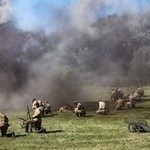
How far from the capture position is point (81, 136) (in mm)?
24156

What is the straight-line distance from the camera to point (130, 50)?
11781 cm

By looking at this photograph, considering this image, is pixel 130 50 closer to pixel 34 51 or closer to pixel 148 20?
pixel 148 20

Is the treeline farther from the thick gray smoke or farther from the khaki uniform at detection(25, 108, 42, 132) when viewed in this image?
the khaki uniform at detection(25, 108, 42, 132)

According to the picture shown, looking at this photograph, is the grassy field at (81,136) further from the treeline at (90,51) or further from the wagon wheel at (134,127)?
the treeline at (90,51)

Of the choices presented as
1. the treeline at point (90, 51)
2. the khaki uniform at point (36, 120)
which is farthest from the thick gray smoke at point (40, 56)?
the khaki uniform at point (36, 120)

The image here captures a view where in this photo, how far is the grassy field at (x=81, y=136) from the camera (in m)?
21.5

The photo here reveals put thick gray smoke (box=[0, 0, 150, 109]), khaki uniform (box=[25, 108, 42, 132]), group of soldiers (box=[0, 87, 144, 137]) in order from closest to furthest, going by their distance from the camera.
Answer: group of soldiers (box=[0, 87, 144, 137]) < khaki uniform (box=[25, 108, 42, 132]) < thick gray smoke (box=[0, 0, 150, 109])

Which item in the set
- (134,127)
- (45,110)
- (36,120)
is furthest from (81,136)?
(45,110)

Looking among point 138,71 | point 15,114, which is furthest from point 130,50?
point 15,114

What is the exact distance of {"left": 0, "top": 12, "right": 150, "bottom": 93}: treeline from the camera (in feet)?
152

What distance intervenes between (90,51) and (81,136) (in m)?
74.9

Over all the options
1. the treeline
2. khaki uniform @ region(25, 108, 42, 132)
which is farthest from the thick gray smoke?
khaki uniform @ region(25, 108, 42, 132)

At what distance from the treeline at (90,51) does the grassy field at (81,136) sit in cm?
1401

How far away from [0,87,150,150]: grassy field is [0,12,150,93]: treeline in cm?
1401
